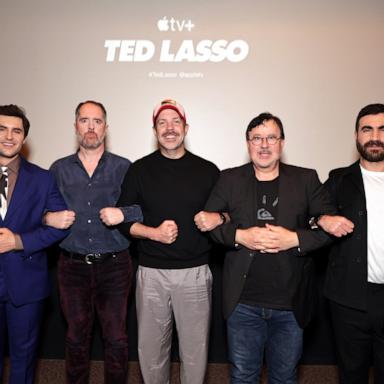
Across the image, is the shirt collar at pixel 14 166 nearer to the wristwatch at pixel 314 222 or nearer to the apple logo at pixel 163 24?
the wristwatch at pixel 314 222

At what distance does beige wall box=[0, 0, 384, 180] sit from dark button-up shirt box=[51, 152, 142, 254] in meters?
1.15

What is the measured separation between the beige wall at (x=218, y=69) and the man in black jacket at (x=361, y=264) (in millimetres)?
1408

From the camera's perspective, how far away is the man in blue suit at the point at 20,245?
2529 millimetres

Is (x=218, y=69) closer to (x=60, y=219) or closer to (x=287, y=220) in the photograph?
(x=287, y=220)

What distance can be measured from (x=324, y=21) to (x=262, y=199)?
220 cm

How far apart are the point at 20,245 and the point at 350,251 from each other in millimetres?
1815

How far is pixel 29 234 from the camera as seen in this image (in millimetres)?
2527

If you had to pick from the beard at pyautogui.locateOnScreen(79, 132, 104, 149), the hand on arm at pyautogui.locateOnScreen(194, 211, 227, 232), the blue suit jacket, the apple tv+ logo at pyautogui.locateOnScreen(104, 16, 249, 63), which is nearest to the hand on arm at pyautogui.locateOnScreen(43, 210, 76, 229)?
the blue suit jacket

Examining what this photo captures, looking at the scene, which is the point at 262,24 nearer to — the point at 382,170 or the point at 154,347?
the point at 382,170

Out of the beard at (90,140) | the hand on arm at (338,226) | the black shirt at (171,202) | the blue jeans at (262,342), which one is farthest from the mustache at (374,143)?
the beard at (90,140)

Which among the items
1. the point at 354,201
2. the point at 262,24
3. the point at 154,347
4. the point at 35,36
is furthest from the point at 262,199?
the point at 35,36

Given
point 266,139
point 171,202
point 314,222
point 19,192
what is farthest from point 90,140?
point 314,222

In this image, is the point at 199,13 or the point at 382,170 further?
the point at 199,13

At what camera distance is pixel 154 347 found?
2.75 meters
